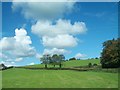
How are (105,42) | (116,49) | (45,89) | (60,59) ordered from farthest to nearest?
(60,59) < (105,42) < (116,49) < (45,89)

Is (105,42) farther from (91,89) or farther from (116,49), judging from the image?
(91,89)

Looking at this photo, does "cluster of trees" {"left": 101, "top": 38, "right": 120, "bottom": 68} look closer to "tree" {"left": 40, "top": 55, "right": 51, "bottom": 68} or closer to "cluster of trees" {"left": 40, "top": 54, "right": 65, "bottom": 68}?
"cluster of trees" {"left": 40, "top": 54, "right": 65, "bottom": 68}

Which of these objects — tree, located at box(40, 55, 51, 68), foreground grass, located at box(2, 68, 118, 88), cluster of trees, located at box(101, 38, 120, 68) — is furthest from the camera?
tree, located at box(40, 55, 51, 68)

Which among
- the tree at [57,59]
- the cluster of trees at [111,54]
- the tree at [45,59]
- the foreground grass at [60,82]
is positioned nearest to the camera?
the foreground grass at [60,82]

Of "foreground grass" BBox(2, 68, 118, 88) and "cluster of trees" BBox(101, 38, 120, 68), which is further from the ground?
"cluster of trees" BBox(101, 38, 120, 68)

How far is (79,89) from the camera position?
31.8 metres

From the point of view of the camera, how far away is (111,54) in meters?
108

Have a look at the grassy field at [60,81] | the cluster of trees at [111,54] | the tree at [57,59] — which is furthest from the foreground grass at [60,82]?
the tree at [57,59]

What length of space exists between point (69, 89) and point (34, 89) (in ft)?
12.1

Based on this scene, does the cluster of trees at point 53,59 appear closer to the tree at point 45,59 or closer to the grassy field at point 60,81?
the tree at point 45,59

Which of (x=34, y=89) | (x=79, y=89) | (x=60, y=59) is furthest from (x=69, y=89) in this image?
(x=60, y=59)

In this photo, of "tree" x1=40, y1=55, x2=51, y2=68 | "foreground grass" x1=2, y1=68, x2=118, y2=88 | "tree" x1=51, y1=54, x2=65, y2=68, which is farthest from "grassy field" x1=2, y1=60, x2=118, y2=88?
"tree" x1=40, y1=55, x2=51, y2=68

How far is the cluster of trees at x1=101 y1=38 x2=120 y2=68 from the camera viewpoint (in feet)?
348

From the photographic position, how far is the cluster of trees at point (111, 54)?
10612cm
